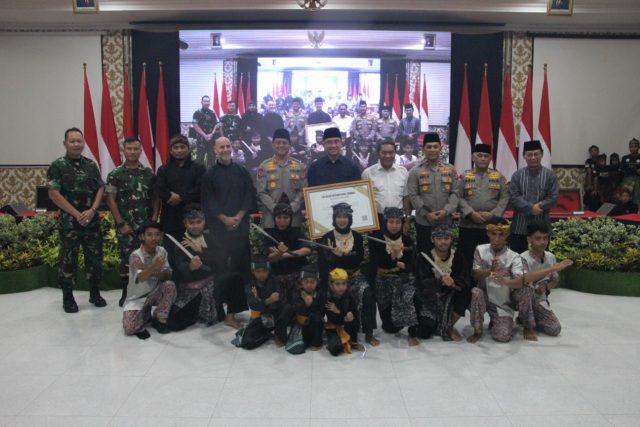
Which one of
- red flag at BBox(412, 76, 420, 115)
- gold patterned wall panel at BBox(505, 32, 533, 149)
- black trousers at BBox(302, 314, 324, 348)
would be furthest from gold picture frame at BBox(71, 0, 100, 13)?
gold patterned wall panel at BBox(505, 32, 533, 149)

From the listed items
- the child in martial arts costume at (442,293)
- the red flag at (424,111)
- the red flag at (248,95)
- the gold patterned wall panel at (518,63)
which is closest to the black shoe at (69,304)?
the child in martial arts costume at (442,293)

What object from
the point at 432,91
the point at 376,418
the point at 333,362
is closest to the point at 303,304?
the point at 333,362

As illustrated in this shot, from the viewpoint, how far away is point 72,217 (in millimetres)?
4574

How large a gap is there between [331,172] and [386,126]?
12.7ft

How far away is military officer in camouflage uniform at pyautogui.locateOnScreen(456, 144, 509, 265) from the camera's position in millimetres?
4543

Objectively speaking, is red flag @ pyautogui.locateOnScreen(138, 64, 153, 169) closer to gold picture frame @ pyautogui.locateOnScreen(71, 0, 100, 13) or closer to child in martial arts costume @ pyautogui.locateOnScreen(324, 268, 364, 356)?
gold picture frame @ pyautogui.locateOnScreen(71, 0, 100, 13)

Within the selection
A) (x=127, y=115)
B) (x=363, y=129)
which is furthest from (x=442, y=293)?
(x=127, y=115)

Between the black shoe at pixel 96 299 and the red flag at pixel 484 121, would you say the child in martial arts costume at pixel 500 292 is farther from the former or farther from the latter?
the red flag at pixel 484 121

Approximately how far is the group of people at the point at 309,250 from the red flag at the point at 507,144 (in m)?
2.66

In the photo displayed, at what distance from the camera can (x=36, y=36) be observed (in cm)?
795

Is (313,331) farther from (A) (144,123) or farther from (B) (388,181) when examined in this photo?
(A) (144,123)

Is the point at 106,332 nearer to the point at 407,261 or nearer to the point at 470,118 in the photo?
the point at 407,261

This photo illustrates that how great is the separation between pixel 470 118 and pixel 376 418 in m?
5.98

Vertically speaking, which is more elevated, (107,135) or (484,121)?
(484,121)
